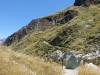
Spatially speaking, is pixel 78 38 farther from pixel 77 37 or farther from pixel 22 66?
pixel 22 66

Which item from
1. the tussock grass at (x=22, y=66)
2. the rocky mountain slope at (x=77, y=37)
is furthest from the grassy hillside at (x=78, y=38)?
the tussock grass at (x=22, y=66)

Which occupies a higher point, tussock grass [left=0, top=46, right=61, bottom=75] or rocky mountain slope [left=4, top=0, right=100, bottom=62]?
rocky mountain slope [left=4, top=0, right=100, bottom=62]

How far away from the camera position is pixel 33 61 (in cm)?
1533

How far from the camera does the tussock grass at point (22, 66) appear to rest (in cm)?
1217

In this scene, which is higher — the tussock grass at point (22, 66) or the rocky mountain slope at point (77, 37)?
the rocky mountain slope at point (77, 37)

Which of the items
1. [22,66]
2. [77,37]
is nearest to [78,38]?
[77,37]

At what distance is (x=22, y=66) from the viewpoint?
42.6ft

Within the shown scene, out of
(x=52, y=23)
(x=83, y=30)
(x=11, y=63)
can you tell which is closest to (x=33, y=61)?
(x=11, y=63)

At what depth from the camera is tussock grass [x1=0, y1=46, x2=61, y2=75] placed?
12.2 metres

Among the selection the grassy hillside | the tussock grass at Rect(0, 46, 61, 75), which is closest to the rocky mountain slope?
the grassy hillside

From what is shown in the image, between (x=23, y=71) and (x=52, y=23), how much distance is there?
132 m

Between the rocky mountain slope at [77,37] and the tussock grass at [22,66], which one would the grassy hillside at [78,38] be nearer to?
the rocky mountain slope at [77,37]

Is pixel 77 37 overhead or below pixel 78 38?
overhead

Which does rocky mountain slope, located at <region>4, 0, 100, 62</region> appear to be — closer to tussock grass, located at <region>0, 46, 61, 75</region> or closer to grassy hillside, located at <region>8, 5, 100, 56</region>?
grassy hillside, located at <region>8, 5, 100, 56</region>
